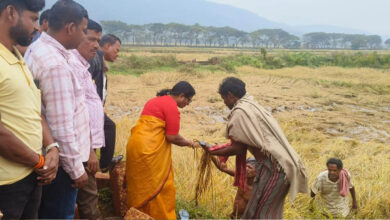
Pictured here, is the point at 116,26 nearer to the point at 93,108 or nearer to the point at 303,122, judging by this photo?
the point at 303,122

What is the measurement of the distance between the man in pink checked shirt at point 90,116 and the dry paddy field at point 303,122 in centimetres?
118

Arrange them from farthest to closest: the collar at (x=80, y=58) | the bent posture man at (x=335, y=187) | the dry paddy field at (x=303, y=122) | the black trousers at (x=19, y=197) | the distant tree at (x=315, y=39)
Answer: the distant tree at (x=315, y=39)
the bent posture man at (x=335, y=187)
the dry paddy field at (x=303, y=122)
the collar at (x=80, y=58)
the black trousers at (x=19, y=197)

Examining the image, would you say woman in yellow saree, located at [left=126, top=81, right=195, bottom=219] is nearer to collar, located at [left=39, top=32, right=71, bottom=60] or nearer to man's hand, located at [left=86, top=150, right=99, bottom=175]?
man's hand, located at [left=86, top=150, right=99, bottom=175]

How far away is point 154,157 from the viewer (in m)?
3.04

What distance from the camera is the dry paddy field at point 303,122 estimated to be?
4141 mm

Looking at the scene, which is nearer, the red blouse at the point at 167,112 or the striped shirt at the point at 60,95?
the striped shirt at the point at 60,95

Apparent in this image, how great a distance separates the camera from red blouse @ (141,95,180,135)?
304 centimetres

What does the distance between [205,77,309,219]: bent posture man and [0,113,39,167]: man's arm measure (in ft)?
4.99

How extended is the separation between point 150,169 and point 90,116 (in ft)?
2.79

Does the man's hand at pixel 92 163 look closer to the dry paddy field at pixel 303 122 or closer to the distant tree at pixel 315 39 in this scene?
the dry paddy field at pixel 303 122

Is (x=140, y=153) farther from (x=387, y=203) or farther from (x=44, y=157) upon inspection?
(x=387, y=203)

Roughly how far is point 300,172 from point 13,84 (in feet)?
6.98

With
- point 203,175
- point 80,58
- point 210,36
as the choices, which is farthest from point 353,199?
point 210,36

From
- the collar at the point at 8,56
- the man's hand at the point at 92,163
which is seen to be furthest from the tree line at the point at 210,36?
the collar at the point at 8,56
